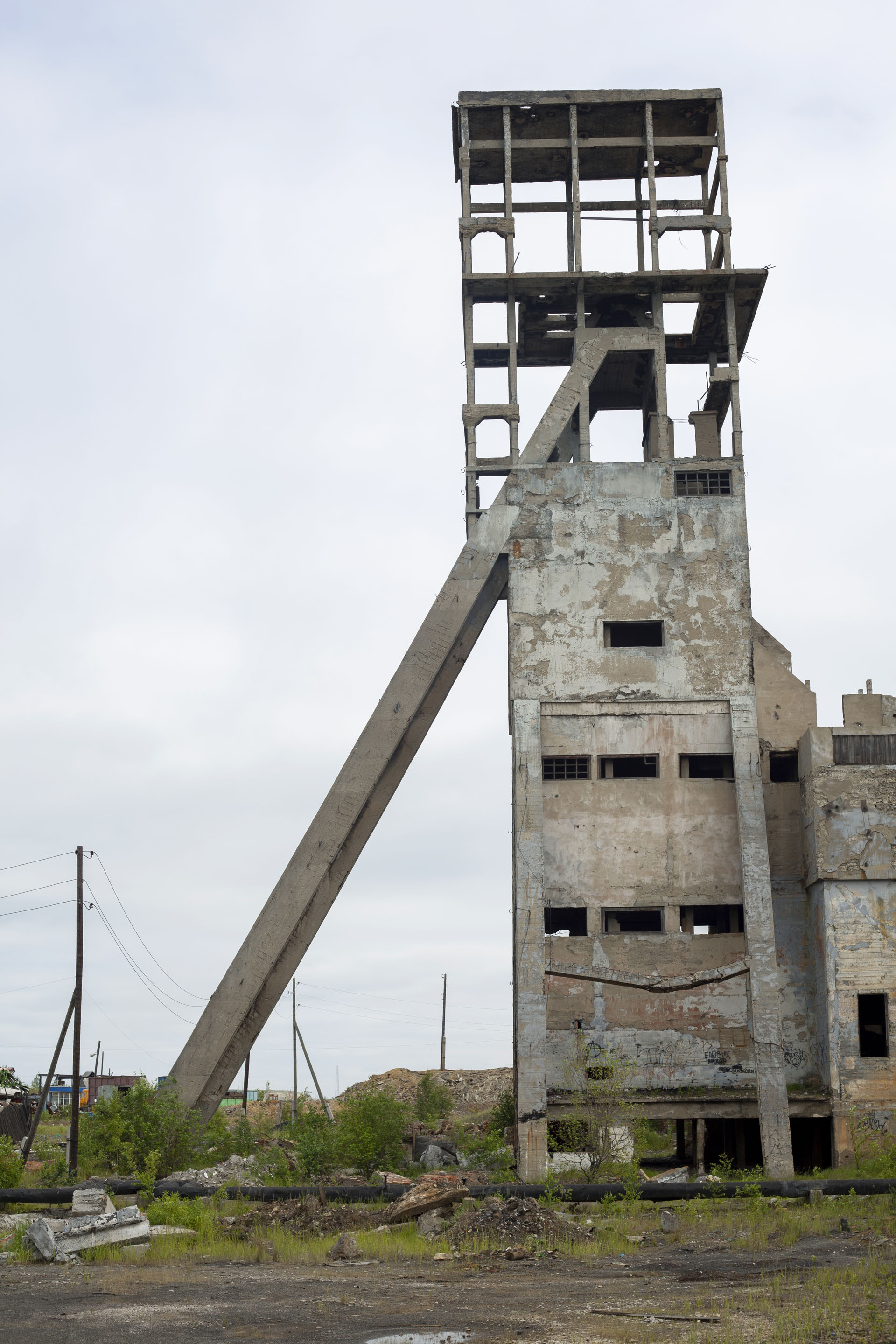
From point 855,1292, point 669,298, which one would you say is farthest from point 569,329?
point 855,1292

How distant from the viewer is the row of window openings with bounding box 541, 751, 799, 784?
2086 cm

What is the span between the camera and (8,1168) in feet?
59.2

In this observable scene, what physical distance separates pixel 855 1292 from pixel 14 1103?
88.2ft

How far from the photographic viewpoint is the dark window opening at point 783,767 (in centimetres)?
2205

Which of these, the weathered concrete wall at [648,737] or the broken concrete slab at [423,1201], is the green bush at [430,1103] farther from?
the broken concrete slab at [423,1201]

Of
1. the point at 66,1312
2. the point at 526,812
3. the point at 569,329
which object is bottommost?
the point at 66,1312

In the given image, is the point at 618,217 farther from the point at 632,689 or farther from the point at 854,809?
the point at 854,809

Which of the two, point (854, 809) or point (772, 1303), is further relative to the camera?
point (854, 809)

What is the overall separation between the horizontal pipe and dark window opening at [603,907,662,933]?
15.0 ft

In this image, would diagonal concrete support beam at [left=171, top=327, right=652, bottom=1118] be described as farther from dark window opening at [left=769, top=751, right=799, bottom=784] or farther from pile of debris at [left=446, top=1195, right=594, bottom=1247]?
pile of debris at [left=446, top=1195, right=594, bottom=1247]

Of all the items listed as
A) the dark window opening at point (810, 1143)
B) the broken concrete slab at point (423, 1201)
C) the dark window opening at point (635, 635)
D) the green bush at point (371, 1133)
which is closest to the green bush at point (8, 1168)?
the green bush at point (371, 1133)

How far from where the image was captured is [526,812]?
19.9 meters

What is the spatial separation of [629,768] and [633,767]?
0.07 metres

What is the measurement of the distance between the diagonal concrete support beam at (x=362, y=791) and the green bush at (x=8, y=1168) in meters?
2.71
